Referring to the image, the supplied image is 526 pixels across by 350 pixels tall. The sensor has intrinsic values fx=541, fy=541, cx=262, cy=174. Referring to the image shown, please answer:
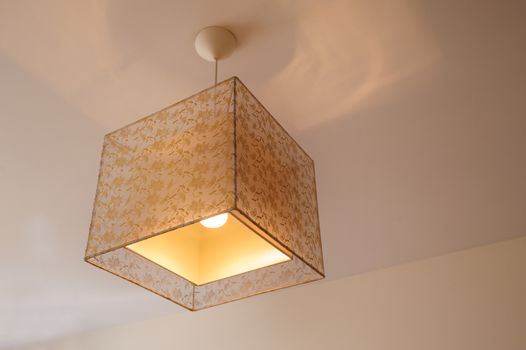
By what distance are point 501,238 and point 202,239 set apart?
5.85ft

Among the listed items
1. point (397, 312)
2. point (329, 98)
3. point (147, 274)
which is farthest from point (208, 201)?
point (397, 312)

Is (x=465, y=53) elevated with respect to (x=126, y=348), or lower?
elevated

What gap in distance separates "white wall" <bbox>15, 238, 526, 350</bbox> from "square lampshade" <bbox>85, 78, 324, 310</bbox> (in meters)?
1.38

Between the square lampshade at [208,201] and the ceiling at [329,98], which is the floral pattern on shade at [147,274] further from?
the ceiling at [329,98]

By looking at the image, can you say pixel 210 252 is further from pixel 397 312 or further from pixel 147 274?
pixel 397 312

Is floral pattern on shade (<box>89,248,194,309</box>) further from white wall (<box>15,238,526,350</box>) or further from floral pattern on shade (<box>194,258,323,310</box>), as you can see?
white wall (<box>15,238,526,350</box>)

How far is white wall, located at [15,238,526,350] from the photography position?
9.34 feet

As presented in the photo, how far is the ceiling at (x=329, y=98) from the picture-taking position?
1.80 metres

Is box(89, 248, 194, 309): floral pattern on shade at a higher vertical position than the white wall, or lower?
lower

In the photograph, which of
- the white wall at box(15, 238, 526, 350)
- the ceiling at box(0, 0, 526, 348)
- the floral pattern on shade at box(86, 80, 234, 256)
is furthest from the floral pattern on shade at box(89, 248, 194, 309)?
the white wall at box(15, 238, 526, 350)

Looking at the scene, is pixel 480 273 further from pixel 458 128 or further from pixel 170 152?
pixel 170 152

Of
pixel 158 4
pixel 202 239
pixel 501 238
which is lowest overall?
pixel 202 239

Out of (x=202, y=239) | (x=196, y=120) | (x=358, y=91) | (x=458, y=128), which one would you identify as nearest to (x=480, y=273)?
(x=458, y=128)

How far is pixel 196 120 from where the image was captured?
165 centimetres
